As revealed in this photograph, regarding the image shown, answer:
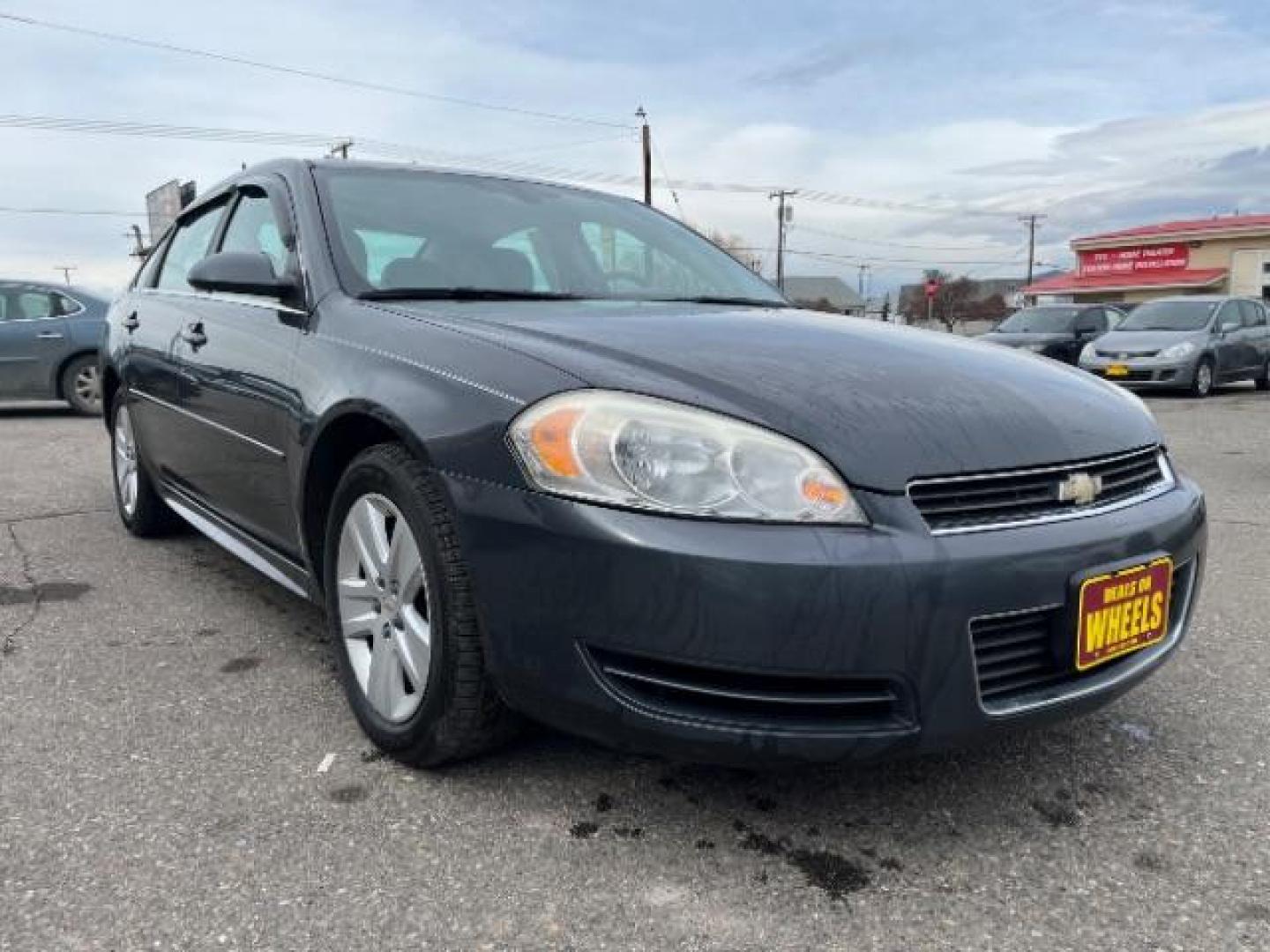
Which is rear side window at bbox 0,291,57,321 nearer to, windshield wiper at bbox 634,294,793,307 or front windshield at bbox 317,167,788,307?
front windshield at bbox 317,167,788,307

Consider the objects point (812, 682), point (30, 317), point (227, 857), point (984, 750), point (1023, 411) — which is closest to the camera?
point (812, 682)

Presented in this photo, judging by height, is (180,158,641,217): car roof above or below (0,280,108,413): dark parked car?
above

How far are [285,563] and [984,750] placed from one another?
1.88 m

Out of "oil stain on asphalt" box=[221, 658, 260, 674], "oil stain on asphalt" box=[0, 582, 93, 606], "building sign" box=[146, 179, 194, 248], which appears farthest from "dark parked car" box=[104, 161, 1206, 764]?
"building sign" box=[146, 179, 194, 248]

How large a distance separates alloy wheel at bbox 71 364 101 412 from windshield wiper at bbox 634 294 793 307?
902 centimetres

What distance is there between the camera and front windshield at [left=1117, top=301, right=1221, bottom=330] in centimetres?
1371

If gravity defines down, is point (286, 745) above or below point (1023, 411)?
below

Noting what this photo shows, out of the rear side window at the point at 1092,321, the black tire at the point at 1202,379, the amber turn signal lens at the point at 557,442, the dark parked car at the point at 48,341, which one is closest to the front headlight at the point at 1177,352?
the black tire at the point at 1202,379

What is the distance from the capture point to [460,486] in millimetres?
2057

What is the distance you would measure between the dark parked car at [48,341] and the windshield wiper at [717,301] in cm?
884

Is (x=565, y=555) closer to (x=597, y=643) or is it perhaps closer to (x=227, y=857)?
(x=597, y=643)

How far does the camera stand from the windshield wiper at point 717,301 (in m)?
3.07

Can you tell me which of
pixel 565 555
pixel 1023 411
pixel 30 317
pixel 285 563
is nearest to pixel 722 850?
pixel 565 555

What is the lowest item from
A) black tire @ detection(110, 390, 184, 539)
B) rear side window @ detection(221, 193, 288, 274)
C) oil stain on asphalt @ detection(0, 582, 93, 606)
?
oil stain on asphalt @ detection(0, 582, 93, 606)
